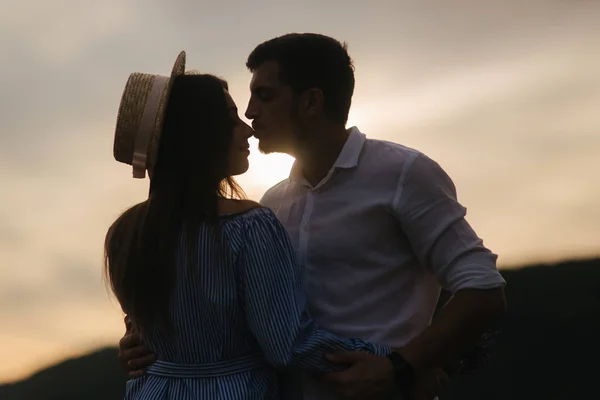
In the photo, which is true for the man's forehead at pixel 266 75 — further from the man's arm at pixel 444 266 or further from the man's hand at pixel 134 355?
the man's hand at pixel 134 355

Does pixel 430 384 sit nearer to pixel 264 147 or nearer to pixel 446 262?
pixel 446 262

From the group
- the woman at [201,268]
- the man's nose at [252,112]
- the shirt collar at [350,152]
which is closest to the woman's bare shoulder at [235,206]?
the woman at [201,268]

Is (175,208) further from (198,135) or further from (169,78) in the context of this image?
(169,78)

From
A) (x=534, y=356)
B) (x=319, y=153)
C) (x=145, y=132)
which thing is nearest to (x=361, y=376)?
(x=319, y=153)

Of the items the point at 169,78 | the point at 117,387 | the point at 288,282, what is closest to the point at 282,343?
the point at 288,282

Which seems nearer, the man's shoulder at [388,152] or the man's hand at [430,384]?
the man's hand at [430,384]

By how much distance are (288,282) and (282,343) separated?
159 mm

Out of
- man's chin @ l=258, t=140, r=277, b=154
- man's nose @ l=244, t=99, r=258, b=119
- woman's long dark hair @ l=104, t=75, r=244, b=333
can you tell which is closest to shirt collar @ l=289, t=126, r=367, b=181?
man's chin @ l=258, t=140, r=277, b=154

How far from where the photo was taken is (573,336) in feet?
101

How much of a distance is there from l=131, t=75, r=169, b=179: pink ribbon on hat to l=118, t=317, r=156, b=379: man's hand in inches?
19.7

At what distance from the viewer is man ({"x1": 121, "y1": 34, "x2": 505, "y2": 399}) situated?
2.22 m

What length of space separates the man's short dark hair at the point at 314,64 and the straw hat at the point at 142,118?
1.51 feet

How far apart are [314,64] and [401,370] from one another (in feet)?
3.51

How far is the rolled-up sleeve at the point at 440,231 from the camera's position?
2.23 meters
